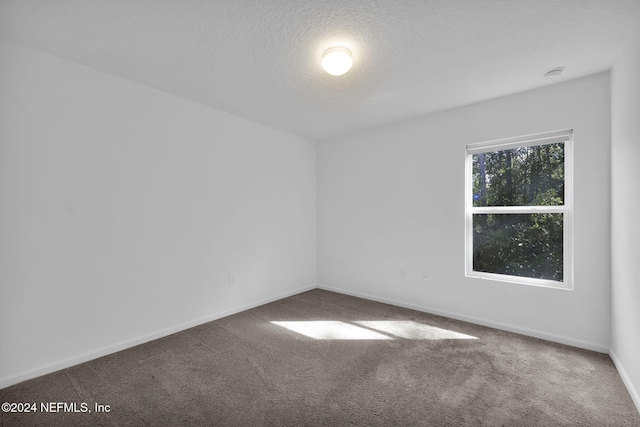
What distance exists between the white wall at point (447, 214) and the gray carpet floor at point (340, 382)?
0.34 metres

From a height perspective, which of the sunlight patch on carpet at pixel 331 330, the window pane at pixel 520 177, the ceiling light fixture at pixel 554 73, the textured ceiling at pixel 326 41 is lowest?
the sunlight patch on carpet at pixel 331 330

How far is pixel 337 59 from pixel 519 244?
9.03 ft

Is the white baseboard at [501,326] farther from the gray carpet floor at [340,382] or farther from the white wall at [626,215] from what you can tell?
the white wall at [626,215]

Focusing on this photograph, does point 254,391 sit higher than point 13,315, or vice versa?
point 13,315

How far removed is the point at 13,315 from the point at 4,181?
1003 millimetres

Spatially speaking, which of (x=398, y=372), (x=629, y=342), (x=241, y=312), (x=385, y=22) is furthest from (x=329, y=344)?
(x=385, y=22)

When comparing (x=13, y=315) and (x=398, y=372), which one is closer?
(x=13, y=315)

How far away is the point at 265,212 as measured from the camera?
4.02m

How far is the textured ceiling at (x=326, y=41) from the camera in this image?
176 cm

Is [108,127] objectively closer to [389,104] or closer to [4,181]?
[4,181]

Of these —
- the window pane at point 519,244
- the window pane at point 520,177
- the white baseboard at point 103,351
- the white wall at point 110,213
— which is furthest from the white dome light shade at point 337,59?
the white baseboard at point 103,351

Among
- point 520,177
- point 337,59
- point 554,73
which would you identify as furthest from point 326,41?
point 520,177

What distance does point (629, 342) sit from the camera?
200cm
